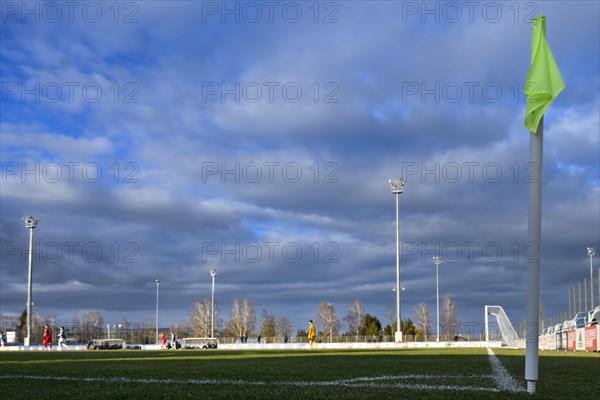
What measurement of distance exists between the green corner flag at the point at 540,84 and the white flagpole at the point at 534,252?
0.42 ft

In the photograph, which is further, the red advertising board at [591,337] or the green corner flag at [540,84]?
the red advertising board at [591,337]

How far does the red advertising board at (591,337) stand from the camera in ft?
96.8

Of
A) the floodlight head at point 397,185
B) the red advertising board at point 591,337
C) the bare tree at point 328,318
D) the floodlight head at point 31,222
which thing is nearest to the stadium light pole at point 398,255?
the floodlight head at point 397,185

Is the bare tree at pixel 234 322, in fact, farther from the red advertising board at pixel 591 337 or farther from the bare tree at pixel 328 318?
the red advertising board at pixel 591 337

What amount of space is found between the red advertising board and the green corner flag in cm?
2463

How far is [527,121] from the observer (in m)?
7.24

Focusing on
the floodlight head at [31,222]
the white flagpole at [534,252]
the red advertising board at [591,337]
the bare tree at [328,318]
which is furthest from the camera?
the bare tree at [328,318]

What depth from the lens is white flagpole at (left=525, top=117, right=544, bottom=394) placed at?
23.0 feet

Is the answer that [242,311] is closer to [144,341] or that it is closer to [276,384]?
[144,341]

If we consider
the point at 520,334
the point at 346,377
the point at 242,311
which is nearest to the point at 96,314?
the point at 242,311

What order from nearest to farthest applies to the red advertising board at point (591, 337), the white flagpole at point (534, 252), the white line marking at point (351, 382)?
the white flagpole at point (534, 252) → the white line marking at point (351, 382) → the red advertising board at point (591, 337)

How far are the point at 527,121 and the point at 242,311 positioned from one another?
114808 millimetres

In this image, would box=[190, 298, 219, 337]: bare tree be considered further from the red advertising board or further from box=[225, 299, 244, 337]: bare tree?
the red advertising board

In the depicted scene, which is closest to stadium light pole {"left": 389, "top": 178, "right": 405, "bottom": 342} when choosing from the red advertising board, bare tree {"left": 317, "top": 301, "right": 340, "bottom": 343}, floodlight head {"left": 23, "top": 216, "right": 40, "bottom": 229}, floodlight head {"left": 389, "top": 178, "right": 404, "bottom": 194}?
floodlight head {"left": 389, "top": 178, "right": 404, "bottom": 194}
